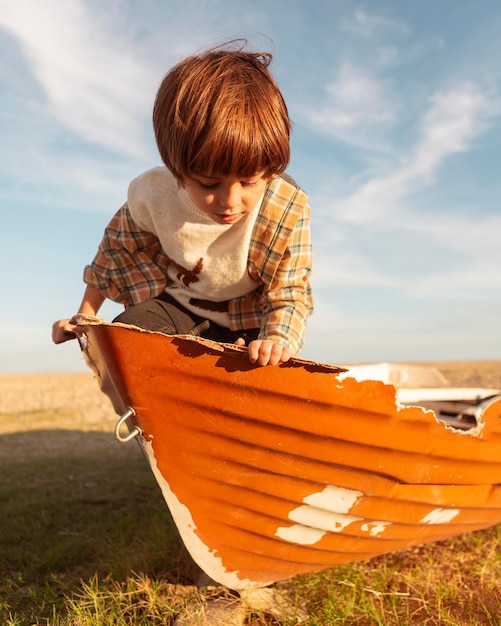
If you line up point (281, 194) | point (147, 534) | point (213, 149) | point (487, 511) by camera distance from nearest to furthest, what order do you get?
point (213, 149)
point (281, 194)
point (487, 511)
point (147, 534)

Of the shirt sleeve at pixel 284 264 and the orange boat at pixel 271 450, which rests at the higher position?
the shirt sleeve at pixel 284 264

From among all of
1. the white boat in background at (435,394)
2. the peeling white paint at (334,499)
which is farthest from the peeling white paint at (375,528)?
the white boat in background at (435,394)

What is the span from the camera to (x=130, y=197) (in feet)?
8.82

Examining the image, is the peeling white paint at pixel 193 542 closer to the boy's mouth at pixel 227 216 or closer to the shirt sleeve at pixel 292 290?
the shirt sleeve at pixel 292 290

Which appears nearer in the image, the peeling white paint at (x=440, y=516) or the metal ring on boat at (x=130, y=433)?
the metal ring on boat at (x=130, y=433)

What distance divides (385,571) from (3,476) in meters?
3.56

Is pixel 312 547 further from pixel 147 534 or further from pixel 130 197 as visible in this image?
pixel 130 197

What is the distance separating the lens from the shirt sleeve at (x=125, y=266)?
9.06 ft

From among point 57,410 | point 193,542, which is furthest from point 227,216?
A: point 57,410

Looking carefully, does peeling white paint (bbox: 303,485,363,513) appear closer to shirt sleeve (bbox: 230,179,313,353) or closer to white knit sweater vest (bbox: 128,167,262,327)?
shirt sleeve (bbox: 230,179,313,353)

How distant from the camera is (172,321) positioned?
2600mm

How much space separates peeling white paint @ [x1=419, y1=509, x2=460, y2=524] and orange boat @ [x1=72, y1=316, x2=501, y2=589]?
37mm

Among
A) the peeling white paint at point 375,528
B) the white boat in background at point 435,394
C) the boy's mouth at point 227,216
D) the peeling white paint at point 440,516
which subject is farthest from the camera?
the white boat in background at point 435,394

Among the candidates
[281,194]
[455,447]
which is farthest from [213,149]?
[455,447]
